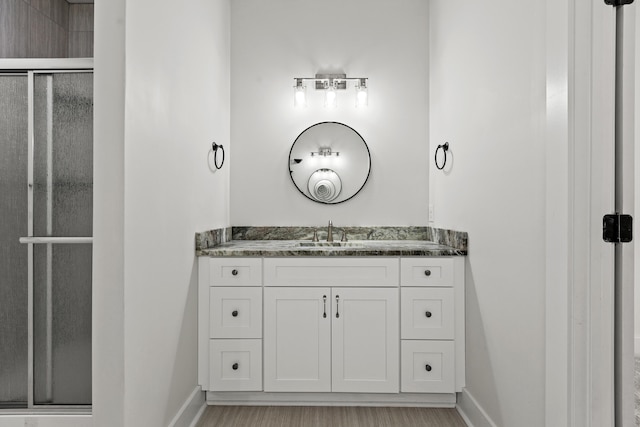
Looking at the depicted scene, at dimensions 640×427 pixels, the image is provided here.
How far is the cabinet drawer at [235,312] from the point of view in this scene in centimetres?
239

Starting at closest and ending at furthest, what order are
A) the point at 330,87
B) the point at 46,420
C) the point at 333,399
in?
the point at 46,420
the point at 333,399
the point at 330,87

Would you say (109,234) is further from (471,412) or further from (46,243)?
(471,412)

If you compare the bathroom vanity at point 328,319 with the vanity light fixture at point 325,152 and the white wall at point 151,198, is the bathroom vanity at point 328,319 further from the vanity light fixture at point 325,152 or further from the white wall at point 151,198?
the vanity light fixture at point 325,152

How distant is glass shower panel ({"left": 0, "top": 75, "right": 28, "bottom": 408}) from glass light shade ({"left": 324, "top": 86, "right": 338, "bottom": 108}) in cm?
178

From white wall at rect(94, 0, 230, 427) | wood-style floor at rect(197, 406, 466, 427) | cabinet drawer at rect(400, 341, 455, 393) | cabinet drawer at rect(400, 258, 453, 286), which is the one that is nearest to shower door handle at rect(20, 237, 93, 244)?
white wall at rect(94, 0, 230, 427)

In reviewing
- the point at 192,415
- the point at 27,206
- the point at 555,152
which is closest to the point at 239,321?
the point at 192,415

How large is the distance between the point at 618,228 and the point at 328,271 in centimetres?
141

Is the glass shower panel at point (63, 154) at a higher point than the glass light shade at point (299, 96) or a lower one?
lower

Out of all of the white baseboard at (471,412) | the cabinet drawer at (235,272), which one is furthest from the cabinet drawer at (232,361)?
the white baseboard at (471,412)

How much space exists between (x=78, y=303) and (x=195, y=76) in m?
1.27

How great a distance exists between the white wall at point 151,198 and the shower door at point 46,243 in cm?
27

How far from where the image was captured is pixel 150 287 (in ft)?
5.70

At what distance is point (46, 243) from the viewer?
1776mm

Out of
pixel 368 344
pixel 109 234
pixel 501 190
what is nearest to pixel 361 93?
pixel 501 190
